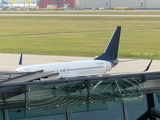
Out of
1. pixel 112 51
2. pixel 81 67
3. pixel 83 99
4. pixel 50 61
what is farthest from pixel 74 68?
pixel 83 99

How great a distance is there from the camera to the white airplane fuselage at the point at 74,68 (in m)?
33.7

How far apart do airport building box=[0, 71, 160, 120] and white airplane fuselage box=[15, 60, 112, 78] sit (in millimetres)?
26702

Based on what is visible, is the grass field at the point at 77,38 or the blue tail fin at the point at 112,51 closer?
the blue tail fin at the point at 112,51

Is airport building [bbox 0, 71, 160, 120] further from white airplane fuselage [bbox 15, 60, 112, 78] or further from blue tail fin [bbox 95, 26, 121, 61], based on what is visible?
blue tail fin [bbox 95, 26, 121, 61]

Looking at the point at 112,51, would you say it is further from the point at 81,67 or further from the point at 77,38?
the point at 77,38

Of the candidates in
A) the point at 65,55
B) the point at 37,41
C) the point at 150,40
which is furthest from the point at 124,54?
the point at 37,41

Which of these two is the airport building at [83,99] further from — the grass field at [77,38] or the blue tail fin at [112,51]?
the grass field at [77,38]

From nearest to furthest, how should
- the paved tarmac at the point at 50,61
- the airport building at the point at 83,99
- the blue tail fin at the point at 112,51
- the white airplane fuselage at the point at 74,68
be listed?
1. the airport building at the point at 83,99
2. the white airplane fuselage at the point at 74,68
3. the blue tail fin at the point at 112,51
4. the paved tarmac at the point at 50,61

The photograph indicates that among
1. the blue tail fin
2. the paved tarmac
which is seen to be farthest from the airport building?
the paved tarmac

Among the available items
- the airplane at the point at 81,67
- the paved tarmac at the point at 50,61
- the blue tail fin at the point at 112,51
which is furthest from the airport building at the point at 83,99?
the paved tarmac at the point at 50,61

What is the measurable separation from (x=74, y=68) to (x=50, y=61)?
1522cm

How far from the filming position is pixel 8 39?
7812cm

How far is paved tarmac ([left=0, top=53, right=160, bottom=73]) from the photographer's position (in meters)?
44.0

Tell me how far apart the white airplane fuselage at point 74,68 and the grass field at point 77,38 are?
1799 cm
